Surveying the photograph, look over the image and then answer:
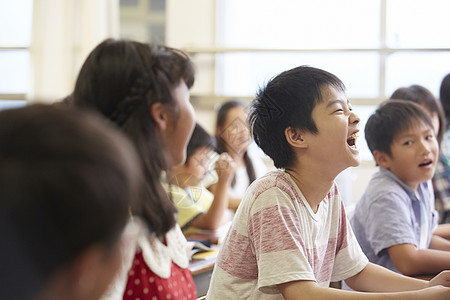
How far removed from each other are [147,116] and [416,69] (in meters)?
3.62

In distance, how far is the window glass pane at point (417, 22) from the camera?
408 cm

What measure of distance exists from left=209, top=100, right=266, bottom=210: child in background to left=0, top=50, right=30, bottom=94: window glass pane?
227 cm

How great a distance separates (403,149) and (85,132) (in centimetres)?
150

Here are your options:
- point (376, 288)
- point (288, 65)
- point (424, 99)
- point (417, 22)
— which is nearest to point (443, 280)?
point (376, 288)

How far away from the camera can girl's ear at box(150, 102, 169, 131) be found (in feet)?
3.16

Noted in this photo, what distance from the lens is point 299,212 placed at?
4.06 feet

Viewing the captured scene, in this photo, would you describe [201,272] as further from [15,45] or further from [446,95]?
[15,45]

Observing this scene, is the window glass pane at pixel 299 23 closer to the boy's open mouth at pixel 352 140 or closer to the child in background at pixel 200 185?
the child in background at pixel 200 185

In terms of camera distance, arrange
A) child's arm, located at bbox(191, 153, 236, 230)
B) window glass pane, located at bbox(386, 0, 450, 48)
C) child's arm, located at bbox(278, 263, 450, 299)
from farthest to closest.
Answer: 1. window glass pane, located at bbox(386, 0, 450, 48)
2. child's arm, located at bbox(191, 153, 236, 230)
3. child's arm, located at bbox(278, 263, 450, 299)

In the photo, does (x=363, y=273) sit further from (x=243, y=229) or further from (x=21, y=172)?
(x=21, y=172)

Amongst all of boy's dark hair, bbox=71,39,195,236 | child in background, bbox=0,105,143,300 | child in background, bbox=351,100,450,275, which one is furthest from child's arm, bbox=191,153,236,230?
child in background, bbox=0,105,143,300

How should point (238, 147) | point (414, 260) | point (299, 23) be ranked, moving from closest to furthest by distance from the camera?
point (414, 260) < point (238, 147) < point (299, 23)

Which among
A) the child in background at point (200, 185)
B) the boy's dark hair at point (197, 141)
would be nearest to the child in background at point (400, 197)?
the child in background at point (200, 185)

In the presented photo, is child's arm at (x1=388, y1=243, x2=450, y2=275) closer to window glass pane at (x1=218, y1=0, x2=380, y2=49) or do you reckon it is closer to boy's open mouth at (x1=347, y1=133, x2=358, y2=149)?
boy's open mouth at (x1=347, y1=133, x2=358, y2=149)
